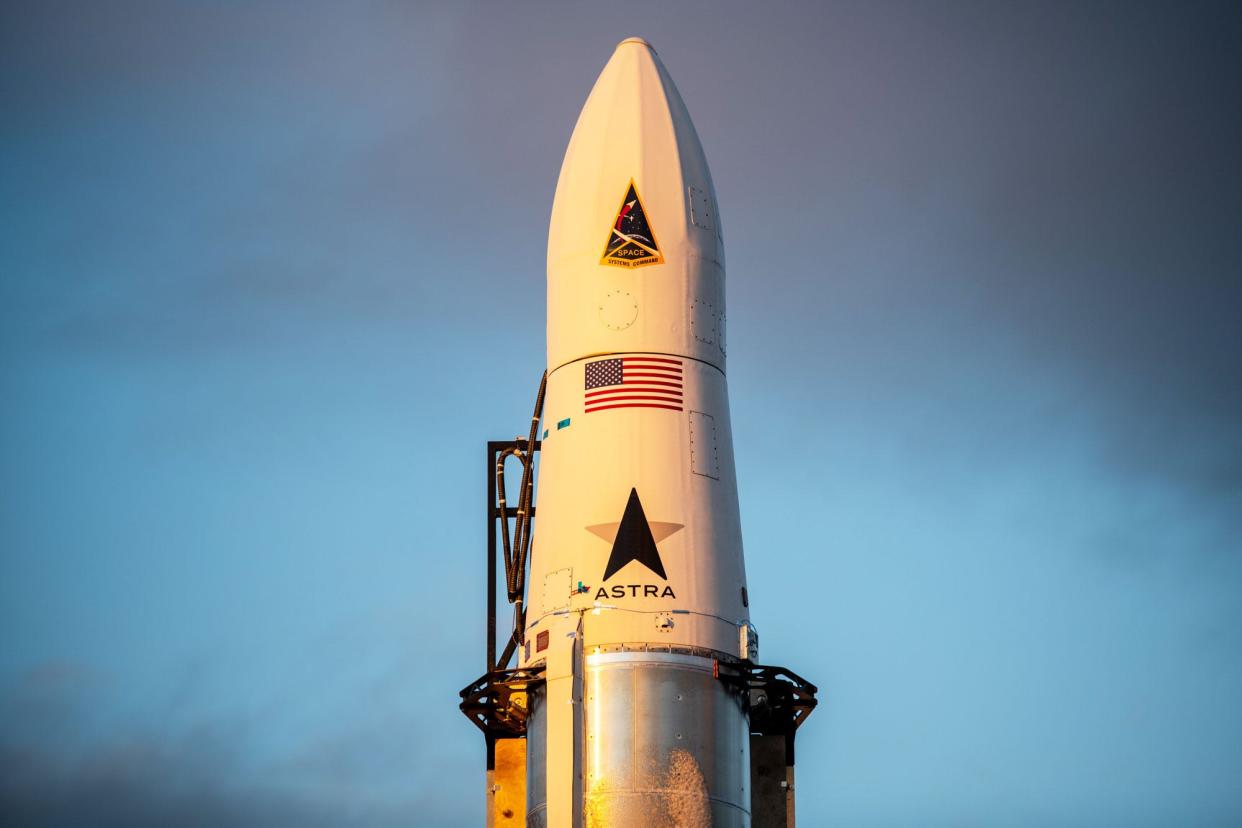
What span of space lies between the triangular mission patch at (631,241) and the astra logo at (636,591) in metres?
6.40

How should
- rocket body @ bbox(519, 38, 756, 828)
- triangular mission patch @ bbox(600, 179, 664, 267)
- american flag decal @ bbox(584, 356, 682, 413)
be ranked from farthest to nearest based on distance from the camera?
triangular mission patch @ bbox(600, 179, 664, 267), american flag decal @ bbox(584, 356, 682, 413), rocket body @ bbox(519, 38, 756, 828)

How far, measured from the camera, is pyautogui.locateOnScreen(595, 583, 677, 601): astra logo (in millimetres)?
38844

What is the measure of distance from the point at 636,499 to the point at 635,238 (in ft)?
17.2

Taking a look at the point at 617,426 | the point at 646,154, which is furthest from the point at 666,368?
the point at 646,154

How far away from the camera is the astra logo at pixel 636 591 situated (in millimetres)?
38844

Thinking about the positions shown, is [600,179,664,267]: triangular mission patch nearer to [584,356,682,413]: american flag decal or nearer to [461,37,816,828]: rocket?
[461,37,816,828]: rocket

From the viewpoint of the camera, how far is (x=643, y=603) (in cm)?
3875

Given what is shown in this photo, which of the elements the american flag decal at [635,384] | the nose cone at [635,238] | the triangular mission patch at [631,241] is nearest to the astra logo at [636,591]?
the american flag decal at [635,384]

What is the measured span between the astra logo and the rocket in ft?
0.13

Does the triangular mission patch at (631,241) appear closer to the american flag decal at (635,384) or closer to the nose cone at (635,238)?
the nose cone at (635,238)

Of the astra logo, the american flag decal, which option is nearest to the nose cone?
the american flag decal

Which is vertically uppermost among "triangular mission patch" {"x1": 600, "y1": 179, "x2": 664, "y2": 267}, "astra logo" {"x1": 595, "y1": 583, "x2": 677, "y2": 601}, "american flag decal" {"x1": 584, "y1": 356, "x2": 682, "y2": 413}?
"triangular mission patch" {"x1": 600, "y1": 179, "x2": 664, "y2": 267}

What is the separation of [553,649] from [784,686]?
15.7 ft

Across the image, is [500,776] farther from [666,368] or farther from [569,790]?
[666,368]
